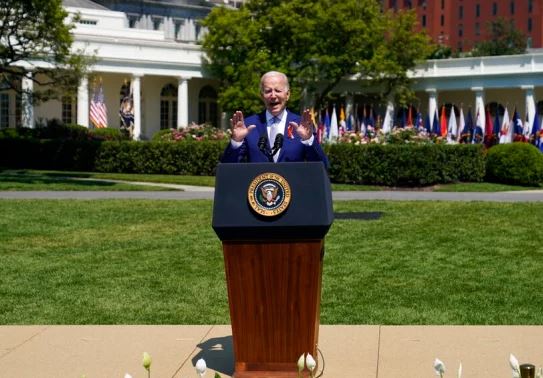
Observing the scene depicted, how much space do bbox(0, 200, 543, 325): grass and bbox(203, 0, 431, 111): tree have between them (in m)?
39.9

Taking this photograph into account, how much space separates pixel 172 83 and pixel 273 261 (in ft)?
197

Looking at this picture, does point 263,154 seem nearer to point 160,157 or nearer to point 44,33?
point 44,33

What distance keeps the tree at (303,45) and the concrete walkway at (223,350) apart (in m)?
49.3

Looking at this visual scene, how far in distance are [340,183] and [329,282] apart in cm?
1952

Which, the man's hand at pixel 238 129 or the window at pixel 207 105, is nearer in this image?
the man's hand at pixel 238 129

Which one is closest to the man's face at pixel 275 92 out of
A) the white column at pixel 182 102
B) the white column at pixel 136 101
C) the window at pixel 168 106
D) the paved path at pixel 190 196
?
the paved path at pixel 190 196

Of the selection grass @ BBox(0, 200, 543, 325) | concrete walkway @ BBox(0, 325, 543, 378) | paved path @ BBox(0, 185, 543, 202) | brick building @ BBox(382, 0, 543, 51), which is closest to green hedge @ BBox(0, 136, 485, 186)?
paved path @ BBox(0, 185, 543, 202)

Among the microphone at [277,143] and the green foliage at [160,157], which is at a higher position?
the microphone at [277,143]

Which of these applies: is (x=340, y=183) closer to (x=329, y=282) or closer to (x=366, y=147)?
(x=366, y=147)

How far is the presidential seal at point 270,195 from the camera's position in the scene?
21.2 ft

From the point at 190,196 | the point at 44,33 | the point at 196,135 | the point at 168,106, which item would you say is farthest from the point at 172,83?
the point at 190,196

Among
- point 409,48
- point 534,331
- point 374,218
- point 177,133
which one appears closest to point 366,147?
point 177,133

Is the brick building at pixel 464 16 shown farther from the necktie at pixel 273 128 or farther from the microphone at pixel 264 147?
the microphone at pixel 264 147

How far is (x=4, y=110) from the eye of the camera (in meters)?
57.2
